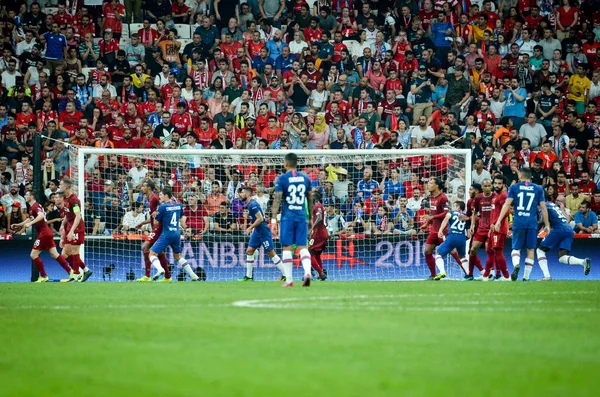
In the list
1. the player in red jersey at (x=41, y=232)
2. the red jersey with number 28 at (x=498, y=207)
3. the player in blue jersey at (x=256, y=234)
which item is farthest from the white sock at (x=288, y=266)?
the player in red jersey at (x=41, y=232)

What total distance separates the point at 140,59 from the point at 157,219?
27.7 ft

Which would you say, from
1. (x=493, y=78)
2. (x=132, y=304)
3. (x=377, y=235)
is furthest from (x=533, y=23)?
(x=132, y=304)

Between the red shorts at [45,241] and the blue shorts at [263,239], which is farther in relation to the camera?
the red shorts at [45,241]

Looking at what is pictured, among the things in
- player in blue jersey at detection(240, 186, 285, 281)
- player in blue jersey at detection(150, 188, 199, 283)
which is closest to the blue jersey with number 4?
player in blue jersey at detection(240, 186, 285, 281)

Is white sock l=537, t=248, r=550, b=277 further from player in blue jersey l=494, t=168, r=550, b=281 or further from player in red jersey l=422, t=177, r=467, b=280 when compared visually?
player in red jersey l=422, t=177, r=467, b=280

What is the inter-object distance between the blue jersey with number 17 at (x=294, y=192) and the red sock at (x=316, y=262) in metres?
5.21

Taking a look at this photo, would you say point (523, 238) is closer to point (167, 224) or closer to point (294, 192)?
point (294, 192)

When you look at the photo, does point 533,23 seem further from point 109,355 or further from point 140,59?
point 109,355

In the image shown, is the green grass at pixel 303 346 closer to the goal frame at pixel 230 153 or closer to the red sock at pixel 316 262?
the red sock at pixel 316 262

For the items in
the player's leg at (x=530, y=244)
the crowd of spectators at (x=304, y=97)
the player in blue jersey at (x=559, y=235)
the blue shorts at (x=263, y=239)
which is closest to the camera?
the player's leg at (x=530, y=244)

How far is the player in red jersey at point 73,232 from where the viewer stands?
1892 cm

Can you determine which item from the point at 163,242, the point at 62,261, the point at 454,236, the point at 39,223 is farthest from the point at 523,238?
the point at 39,223

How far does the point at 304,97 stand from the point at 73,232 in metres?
8.46

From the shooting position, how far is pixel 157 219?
18625 mm
